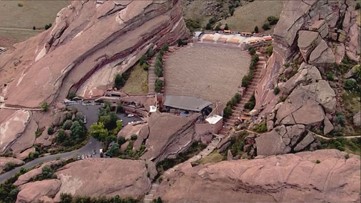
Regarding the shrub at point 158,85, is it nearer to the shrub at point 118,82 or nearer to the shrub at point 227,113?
the shrub at point 118,82

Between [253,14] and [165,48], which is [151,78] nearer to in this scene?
[165,48]

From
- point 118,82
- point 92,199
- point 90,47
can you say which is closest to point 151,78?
point 118,82

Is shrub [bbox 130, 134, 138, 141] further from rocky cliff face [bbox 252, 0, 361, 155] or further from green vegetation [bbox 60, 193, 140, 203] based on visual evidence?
rocky cliff face [bbox 252, 0, 361, 155]

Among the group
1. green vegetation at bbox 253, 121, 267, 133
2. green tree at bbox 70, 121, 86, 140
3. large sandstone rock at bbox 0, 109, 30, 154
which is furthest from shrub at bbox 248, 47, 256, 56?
large sandstone rock at bbox 0, 109, 30, 154

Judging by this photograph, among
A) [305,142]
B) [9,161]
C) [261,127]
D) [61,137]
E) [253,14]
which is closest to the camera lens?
[305,142]

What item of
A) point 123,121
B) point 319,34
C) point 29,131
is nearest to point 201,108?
point 123,121
